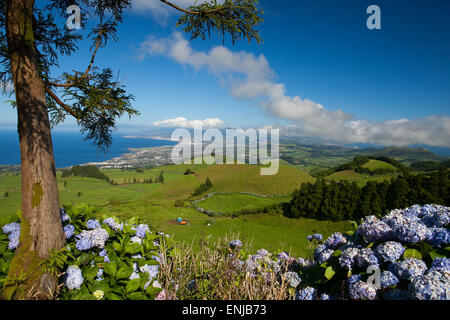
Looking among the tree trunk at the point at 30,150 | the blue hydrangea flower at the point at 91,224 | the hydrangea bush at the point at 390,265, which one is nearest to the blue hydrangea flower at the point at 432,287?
the hydrangea bush at the point at 390,265

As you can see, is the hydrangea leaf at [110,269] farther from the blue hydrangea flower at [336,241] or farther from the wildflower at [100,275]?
the blue hydrangea flower at [336,241]

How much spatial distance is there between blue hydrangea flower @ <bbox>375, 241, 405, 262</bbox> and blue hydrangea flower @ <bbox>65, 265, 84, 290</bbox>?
324cm

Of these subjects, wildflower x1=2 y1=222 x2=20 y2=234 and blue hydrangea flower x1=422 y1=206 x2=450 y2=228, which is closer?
blue hydrangea flower x1=422 y1=206 x2=450 y2=228

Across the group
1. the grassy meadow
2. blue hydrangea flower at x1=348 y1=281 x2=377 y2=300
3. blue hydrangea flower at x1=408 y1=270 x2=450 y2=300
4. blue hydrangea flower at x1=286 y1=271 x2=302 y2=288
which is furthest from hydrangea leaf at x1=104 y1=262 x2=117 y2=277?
the grassy meadow

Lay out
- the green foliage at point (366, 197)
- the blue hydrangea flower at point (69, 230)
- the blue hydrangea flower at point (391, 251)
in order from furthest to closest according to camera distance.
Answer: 1. the green foliage at point (366, 197)
2. the blue hydrangea flower at point (69, 230)
3. the blue hydrangea flower at point (391, 251)

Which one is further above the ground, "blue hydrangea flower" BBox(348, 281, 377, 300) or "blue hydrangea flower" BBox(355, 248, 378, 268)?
"blue hydrangea flower" BBox(355, 248, 378, 268)

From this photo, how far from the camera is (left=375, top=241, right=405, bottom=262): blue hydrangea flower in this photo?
6.90ft

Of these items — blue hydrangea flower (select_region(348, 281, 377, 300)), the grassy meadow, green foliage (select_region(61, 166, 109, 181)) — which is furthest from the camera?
green foliage (select_region(61, 166, 109, 181))

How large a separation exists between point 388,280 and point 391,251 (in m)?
0.29

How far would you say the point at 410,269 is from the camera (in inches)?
74.5

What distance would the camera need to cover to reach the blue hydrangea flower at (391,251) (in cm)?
210

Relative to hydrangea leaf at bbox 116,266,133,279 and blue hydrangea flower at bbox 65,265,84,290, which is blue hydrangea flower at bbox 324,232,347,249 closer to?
hydrangea leaf at bbox 116,266,133,279

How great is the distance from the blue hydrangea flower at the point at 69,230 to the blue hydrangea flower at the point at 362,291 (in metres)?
3.45
